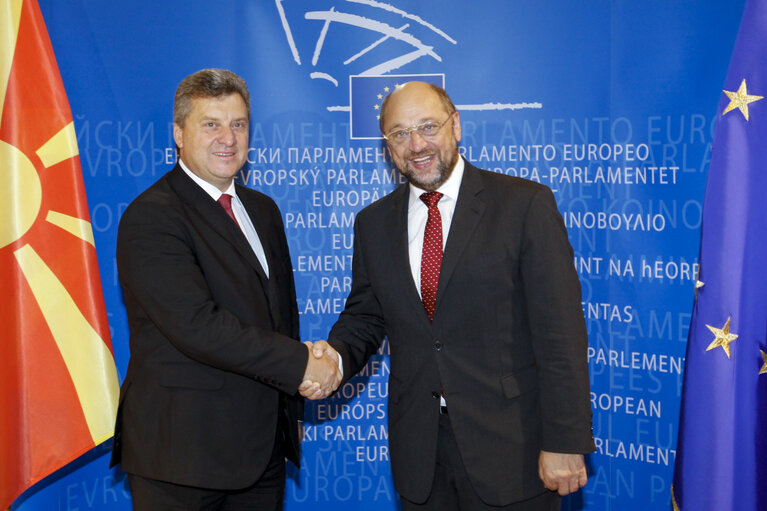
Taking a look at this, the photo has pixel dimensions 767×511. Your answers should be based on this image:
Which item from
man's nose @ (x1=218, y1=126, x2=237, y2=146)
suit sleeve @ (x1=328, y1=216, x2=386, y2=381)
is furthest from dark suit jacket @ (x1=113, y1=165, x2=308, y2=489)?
suit sleeve @ (x1=328, y1=216, x2=386, y2=381)

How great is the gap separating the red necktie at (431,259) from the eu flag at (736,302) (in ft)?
4.48

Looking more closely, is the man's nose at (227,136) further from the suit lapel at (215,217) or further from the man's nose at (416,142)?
the man's nose at (416,142)

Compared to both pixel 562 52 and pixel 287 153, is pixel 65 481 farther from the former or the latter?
pixel 562 52

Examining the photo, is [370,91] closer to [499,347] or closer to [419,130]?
[419,130]

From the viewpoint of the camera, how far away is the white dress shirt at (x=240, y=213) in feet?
9.07

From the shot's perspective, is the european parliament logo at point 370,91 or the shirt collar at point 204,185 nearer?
the shirt collar at point 204,185

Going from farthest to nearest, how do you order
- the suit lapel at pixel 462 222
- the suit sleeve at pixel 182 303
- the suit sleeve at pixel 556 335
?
the suit sleeve at pixel 182 303 → the suit lapel at pixel 462 222 → the suit sleeve at pixel 556 335

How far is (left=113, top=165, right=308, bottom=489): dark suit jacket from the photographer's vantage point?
2.50 meters

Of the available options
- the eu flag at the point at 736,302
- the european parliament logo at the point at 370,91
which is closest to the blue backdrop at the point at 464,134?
the european parliament logo at the point at 370,91

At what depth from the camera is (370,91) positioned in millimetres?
3869

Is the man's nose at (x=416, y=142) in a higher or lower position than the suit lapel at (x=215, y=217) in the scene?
higher

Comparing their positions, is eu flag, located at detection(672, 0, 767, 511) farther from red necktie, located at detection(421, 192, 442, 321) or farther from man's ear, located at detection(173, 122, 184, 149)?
man's ear, located at detection(173, 122, 184, 149)

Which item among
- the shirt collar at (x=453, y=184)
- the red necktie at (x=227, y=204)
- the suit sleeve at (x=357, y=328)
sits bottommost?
the suit sleeve at (x=357, y=328)

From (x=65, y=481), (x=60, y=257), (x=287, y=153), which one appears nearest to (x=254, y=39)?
(x=287, y=153)
